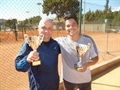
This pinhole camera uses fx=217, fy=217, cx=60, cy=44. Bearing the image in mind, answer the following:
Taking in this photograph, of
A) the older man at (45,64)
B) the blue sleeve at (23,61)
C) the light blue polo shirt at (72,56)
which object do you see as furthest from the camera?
the light blue polo shirt at (72,56)

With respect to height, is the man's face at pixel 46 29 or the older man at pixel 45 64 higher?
the man's face at pixel 46 29

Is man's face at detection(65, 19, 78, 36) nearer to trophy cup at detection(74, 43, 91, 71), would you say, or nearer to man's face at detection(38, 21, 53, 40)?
trophy cup at detection(74, 43, 91, 71)

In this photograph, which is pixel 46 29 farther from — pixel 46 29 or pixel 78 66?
pixel 78 66

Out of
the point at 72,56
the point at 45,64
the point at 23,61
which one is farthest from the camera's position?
the point at 72,56

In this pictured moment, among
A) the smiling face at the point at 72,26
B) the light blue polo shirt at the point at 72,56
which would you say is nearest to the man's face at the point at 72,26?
the smiling face at the point at 72,26

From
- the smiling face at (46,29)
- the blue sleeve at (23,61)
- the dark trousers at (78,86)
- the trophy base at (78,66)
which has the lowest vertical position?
the dark trousers at (78,86)

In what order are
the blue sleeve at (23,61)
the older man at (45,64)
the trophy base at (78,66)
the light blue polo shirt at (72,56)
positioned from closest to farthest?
1. the blue sleeve at (23,61)
2. the older man at (45,64)
3. the trophy base at (78,66)
4. the light blue polo shirt at (72,56)

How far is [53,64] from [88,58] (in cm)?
65

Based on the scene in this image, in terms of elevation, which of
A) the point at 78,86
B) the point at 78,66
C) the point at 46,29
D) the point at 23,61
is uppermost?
the point at 46,29

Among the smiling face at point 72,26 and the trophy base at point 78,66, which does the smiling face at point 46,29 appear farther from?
the trophy base at point 78,66

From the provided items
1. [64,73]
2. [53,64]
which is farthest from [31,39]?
[64,73]

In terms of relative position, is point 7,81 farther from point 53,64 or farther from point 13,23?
point 53,64

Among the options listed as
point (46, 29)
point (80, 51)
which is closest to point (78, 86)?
point (80, 51)

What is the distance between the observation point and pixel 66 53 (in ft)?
8.90
